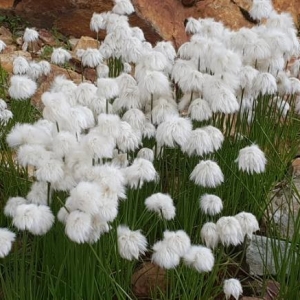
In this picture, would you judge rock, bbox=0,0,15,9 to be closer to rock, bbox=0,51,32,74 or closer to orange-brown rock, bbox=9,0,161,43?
orange-brown rock, bbox=9,0,161,43

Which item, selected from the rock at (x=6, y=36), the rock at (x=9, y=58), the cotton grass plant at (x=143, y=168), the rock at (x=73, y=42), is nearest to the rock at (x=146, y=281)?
the cotton grass plant at (x=143, y=168)

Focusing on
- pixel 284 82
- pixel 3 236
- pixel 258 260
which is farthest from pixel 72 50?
pixel 3 236

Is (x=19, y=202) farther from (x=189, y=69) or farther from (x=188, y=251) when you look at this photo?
(x=189, y=69)

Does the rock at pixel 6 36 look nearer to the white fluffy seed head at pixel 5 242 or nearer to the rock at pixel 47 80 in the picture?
the rock at pixel 47 80

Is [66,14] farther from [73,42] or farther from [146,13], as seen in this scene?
[146,13]

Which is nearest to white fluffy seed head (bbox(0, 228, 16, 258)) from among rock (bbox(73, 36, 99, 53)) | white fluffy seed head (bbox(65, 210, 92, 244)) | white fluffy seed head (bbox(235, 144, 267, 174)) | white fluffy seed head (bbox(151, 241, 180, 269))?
white fluffy seed head (bbox(65, 210, 92, 244))
